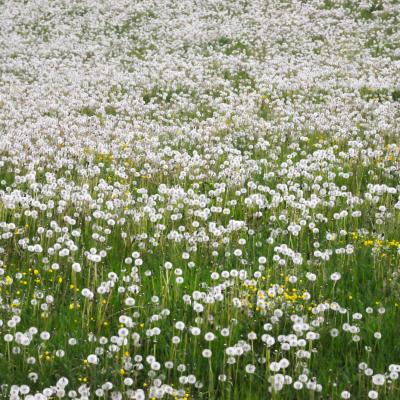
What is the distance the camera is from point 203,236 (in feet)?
18.2

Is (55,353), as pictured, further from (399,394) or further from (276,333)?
(399,394)

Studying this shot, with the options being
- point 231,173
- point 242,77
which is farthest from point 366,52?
point 231,173

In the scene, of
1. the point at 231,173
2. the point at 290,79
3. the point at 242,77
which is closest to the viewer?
the point at 231,173

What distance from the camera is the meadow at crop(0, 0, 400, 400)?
3688 mm

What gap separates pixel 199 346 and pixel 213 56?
1619cm

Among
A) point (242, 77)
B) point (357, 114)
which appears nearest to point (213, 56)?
point (242, 77)

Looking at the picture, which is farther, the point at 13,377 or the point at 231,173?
the point at 231,173

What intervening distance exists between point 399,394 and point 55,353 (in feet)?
7.40

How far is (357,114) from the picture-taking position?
11.4 metres

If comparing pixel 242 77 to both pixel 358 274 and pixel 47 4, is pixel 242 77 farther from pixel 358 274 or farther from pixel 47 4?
pixel 47 4

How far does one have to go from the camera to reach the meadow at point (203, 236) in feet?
12.1

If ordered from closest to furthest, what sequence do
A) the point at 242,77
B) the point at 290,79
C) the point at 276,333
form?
the point at 276,333
the point at 290,79
the point at 242,77

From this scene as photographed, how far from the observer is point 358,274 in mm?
5020

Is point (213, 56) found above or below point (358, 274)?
below
